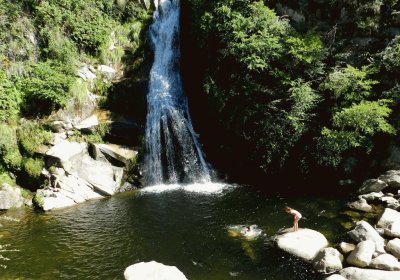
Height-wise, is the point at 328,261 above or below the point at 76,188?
below

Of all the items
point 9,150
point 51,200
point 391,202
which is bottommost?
point 51,200

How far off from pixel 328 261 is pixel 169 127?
16410 millimetres

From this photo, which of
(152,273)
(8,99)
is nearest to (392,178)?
(152,273)

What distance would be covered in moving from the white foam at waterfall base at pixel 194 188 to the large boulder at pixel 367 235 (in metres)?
9.30

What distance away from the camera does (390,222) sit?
49.8 ft

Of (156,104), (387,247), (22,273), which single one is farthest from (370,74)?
(22,273)

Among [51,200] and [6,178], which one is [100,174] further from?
[6,178]

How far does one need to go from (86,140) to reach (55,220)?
700 cm

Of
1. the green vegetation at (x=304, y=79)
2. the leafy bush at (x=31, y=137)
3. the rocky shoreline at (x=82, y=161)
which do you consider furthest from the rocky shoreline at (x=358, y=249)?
the leafy bush at (x=31, y=137)

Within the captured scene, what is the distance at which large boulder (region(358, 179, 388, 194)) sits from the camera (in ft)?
61.0

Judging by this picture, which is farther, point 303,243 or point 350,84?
point 350,84

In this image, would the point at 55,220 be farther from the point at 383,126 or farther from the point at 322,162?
the point at 383,126

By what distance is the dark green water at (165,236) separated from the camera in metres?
13.8

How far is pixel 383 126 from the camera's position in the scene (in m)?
18.6
